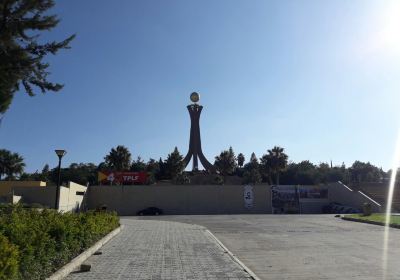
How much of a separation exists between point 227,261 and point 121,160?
69.1m

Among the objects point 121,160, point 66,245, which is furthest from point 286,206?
point 66,245

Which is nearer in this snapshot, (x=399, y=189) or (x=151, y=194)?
(x=151, y=194)

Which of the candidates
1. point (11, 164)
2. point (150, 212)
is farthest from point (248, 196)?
point (11, 164)

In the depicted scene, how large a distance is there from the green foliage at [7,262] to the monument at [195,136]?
3933 inches

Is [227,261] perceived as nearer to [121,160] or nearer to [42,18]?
[42,18]

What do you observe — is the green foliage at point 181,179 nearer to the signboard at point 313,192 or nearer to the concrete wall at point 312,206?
the signboard at point 313,192

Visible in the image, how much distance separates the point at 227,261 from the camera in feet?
42.4

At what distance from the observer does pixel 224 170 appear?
10188 centimetres

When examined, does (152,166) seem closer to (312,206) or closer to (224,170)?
(224,170)

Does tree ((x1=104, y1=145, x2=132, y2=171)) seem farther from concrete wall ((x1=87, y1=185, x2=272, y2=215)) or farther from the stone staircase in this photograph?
the stone staircase

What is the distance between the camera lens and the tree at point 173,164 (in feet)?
324

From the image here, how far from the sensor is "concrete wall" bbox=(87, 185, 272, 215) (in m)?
61.1

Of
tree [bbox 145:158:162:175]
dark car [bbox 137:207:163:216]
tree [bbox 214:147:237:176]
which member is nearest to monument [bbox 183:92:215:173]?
tree [bbox 214:147:237:176]

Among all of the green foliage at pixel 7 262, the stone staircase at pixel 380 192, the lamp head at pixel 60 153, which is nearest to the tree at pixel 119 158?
the stone staircase at pixel 380 192
